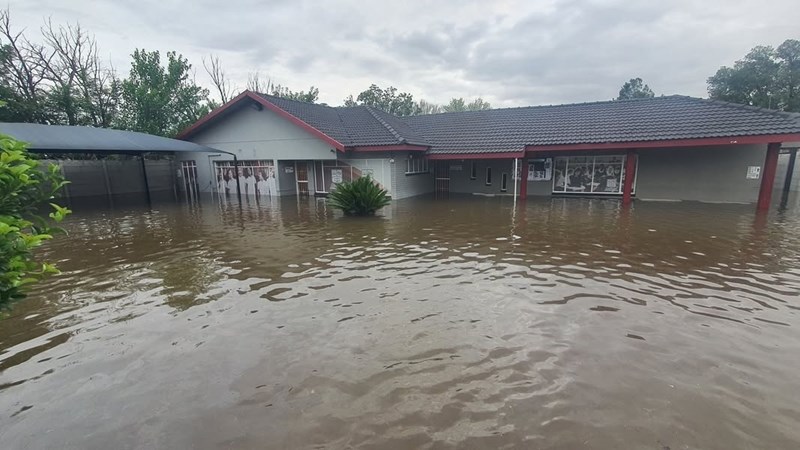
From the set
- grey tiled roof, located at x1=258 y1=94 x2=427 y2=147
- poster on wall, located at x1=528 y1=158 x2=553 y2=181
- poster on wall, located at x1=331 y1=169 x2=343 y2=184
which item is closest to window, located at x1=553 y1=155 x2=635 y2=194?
poster on wall, located at x1=528 y1=158 x2=553 y2=181

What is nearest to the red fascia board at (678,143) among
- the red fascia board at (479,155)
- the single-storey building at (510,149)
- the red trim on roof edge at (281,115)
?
the single-storey building at (510,149)

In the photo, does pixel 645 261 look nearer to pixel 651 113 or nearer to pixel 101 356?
pixel 101 356

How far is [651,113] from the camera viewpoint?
56.3 ft

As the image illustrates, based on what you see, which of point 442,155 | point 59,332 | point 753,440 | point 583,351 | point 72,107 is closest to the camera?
point 753,440

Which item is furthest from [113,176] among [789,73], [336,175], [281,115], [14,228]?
[789,73]

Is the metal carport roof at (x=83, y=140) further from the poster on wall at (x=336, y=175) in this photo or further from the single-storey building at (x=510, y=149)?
the poster on wall at (x=336, y=175)

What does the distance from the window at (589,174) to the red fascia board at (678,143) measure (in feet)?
9.81

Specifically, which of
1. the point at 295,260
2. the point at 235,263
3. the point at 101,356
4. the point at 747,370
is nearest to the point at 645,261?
the point at 747,370

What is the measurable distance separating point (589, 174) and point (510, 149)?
15.7 ft

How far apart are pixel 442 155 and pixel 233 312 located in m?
14.4

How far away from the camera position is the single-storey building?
15.2 metres

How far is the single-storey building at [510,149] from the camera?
15.2 m

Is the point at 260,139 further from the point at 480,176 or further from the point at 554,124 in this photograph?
the point at 554,124

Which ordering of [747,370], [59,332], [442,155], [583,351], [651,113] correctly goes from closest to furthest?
[747,370]
[583,351]
[59,332]
[651,113]
[442,155]
